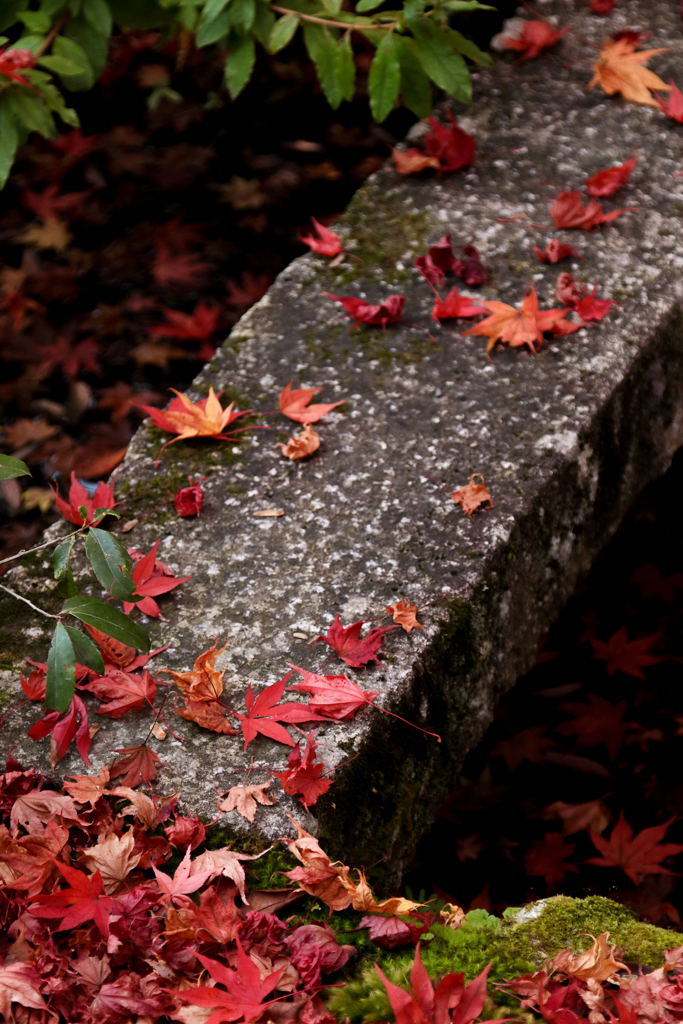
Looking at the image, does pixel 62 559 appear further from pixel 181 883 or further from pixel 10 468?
pixel 181 883

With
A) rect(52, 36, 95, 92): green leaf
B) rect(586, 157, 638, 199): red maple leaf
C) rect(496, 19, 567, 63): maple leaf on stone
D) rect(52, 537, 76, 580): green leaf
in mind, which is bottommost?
rect(52, 537, 76, 580): green leaf

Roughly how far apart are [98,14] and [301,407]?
1058 mm

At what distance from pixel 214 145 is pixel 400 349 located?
2147 mm

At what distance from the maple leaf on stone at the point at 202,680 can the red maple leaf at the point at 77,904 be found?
0.32m

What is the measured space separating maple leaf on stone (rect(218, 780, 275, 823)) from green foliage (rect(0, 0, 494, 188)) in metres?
1.38

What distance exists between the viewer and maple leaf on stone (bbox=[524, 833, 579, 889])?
2.02 meters

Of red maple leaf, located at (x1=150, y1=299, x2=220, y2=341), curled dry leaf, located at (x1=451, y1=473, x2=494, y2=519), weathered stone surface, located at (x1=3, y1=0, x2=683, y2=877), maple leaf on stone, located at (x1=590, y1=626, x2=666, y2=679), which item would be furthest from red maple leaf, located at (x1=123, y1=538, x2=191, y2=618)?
red maple leaf, located at (x1=150, y1=299, x2=220, y2=341)

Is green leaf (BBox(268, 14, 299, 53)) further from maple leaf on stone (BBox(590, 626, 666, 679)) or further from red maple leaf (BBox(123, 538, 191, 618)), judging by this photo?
maple leaf on stone (BBox(590, 626, 666, 679))

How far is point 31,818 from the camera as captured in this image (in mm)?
1302

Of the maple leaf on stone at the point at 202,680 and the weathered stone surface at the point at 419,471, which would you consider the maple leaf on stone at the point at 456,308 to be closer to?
the weathered stone surface at the point at 419,471

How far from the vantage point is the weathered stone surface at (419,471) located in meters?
1.45

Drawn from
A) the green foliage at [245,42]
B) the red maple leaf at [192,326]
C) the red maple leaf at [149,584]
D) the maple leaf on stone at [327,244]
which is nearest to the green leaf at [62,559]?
the red maple leaf at [149,584]

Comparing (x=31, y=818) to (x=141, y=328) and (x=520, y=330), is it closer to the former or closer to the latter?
(x=520, y=330)

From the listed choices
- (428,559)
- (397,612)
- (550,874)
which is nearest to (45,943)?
(397,612)
